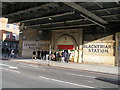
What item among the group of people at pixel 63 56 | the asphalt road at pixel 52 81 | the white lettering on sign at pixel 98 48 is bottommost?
the asphalt road at pixel 52 81

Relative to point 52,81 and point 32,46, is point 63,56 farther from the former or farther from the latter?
point 52,81

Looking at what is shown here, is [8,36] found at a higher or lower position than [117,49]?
higher

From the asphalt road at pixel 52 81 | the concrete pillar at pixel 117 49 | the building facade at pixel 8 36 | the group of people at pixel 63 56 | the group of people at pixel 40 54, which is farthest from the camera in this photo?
the building facade at pixel 8 36

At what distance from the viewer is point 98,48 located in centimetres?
2222

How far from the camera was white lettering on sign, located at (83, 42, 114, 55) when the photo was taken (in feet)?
69.9

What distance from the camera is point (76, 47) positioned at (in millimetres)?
24047

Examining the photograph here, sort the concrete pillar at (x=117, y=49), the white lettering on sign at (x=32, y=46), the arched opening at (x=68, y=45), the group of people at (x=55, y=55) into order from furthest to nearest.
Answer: the white lettering on sign at (x=32, y=46)
the arched opening at (x=68, y=45)
the group of people at (x=55, y=55)
the concrete pillar at (x=117, y=49)

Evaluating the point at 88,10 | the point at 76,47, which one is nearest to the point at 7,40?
the point at 76,47

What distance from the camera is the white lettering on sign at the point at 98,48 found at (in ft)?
69.9

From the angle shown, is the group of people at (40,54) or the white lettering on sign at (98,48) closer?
the white lettering on sign at (98,48)

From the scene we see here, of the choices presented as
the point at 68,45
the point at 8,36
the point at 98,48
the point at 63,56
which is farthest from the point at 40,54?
the point at 8,36

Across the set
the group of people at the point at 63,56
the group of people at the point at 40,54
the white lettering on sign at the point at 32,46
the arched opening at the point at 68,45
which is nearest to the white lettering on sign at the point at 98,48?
the arched opening at the point at 68,45

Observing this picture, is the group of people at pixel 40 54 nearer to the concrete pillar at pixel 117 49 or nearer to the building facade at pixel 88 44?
the building facade at pixel 88 44

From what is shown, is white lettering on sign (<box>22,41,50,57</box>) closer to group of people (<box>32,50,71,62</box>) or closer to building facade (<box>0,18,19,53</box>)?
group of people (<box>32,50,71,62</box>)
